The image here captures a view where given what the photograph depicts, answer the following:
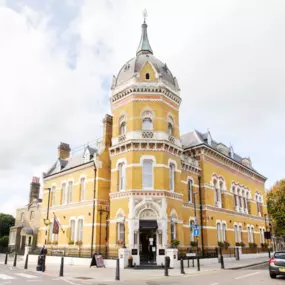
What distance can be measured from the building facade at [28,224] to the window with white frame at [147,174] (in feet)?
90.8

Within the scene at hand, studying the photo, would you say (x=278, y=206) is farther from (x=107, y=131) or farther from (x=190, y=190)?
(x=107, y=131)

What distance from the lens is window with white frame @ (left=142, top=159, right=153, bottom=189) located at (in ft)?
85.8

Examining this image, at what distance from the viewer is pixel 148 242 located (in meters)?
25.6

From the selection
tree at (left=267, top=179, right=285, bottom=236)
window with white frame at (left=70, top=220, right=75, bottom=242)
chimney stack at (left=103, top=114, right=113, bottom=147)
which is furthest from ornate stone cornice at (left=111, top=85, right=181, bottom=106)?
tree at (left=267, top=179, right=285, bottom=236)

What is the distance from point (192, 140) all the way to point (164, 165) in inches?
420

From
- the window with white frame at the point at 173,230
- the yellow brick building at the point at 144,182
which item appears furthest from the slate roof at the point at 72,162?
the window with white frame at the point at 173,230

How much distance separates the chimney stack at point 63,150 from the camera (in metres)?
41.7

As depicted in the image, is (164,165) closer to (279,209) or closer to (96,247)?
(96,247)

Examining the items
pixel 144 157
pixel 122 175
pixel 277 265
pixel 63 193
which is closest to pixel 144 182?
pixel 144 157

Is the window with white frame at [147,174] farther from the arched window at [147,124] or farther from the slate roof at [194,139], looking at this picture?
the slate roof at [194,139]

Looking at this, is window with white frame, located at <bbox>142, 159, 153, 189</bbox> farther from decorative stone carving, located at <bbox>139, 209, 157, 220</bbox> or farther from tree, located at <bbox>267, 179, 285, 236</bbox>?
tree, located at <bbox>267, 179, 285, 236</bbox>

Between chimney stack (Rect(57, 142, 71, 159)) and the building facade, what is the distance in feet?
36.5

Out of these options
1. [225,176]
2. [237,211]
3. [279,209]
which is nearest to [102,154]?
[225,176]

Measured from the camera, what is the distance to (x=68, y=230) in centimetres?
3191
